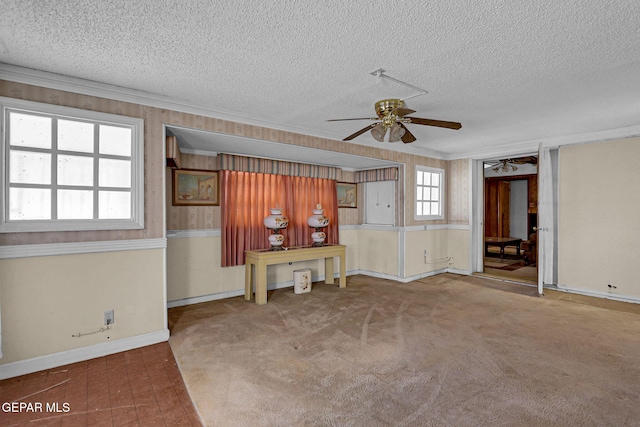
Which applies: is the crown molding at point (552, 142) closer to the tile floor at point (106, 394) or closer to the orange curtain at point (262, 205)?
the orange curtain at point (262, 205)

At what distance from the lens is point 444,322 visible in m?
3.57

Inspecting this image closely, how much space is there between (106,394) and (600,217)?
5979 millimetres

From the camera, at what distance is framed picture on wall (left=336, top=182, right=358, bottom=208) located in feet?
20.0

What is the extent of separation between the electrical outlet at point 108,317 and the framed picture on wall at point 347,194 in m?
4.01

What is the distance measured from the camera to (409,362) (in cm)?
264

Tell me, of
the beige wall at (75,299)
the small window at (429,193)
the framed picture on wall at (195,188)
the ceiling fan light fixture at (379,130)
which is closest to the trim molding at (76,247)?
the beige wall at (75,299)

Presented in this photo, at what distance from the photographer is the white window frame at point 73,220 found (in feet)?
8.16

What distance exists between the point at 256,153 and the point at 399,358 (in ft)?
10.5

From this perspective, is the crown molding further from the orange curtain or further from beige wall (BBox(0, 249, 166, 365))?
beige wall (BBox(0, 249, 166, 365))

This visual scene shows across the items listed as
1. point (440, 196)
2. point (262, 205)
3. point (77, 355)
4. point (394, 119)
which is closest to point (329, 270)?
point (262, 205)

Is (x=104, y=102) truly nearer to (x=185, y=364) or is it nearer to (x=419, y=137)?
(x=185, y=364)

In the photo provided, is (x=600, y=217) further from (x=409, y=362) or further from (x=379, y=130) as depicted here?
(x=409, y=362)

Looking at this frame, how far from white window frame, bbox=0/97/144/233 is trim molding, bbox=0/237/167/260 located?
0.13 meters

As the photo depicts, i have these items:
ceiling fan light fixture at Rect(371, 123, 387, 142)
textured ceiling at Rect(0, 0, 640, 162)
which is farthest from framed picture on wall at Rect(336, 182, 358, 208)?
ceiling fan light fixture at Rect(371, 123, 387, 142)
